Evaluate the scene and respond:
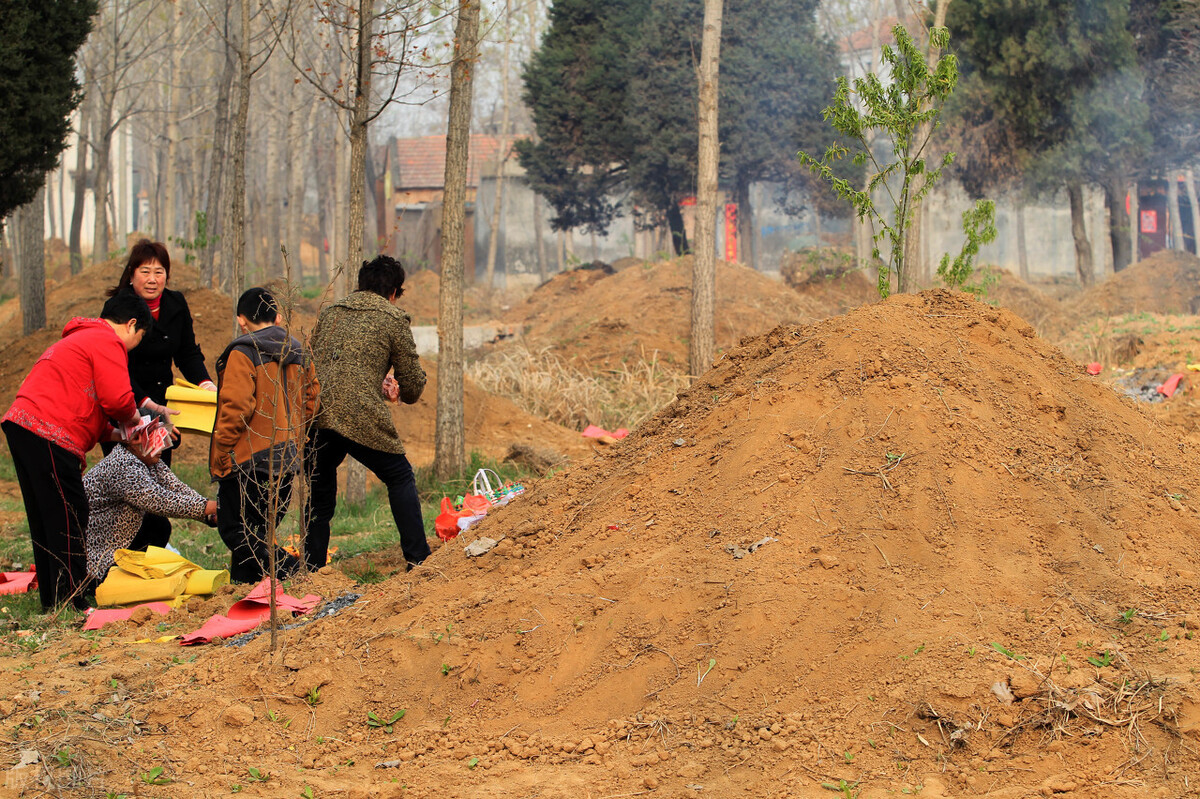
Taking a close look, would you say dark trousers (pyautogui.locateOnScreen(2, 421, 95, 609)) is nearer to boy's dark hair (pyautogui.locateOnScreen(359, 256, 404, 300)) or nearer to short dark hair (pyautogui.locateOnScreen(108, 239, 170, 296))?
short dark hair (pyautogui.locateOnScreen(108, 239, 170, 296))

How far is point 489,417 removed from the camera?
11.6 m

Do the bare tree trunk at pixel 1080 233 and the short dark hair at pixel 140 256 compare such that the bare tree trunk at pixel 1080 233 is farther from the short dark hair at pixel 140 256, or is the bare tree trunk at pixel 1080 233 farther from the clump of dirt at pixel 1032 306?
the short dark hair at pixel 140 256

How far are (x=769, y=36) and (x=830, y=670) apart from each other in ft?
66.3

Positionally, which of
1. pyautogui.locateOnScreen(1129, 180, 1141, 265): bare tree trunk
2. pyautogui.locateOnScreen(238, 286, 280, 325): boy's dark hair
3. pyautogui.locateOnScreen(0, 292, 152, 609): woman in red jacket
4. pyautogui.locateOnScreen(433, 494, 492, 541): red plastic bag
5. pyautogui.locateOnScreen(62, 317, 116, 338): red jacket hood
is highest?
pyautogui.locateOnScreen(1129, 180, 1141, 265): bare tree trunk

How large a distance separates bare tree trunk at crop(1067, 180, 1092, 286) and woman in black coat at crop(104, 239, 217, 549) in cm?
2027

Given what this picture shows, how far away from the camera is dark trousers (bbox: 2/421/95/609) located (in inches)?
194

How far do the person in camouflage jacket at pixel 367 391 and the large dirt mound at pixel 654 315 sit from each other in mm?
8540

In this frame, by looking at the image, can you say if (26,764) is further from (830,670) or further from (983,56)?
(983,56)

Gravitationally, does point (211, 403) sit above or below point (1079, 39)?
below

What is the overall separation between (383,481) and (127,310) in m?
1.57

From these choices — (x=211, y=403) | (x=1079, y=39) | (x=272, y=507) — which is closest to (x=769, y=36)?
(x=1079, y=39)

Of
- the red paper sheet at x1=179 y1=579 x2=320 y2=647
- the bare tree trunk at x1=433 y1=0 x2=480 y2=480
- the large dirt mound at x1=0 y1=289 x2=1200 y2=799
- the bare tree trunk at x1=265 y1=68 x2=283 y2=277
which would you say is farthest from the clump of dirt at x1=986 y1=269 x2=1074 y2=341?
the red paper sheet at x1=179 y1=579 x2=320 y2=647

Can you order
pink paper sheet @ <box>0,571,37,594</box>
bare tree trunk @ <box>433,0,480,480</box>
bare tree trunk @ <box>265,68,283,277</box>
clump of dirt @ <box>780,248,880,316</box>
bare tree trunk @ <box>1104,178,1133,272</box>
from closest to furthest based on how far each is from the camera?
1. pink paper sheet @ <box>0,571,37,594</box>
2. bare tree trunk @ <box>433,0,480,480</box>
3. clump of dirt @ <box>780,248,880,316</box>
4. bare tree trunk @ <box>1104,178,1133,272</box>
5. bare tree trunk @ <box>265,68,283,277</box>

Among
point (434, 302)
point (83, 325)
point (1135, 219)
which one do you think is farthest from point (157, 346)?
point (1135, 219)
